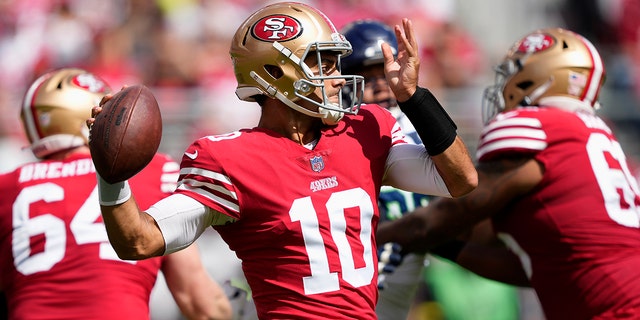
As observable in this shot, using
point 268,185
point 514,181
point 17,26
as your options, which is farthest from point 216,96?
point 268,185

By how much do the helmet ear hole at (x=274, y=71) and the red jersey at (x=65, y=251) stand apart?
1.23m

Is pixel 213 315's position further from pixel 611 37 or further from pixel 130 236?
pixel 611 37

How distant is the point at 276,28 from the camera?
152 inches

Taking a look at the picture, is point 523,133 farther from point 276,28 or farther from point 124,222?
point 124,222

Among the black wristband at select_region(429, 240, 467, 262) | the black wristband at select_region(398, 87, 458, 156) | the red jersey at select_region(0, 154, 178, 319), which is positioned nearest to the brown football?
the black wristband at select_region(398, 87, 458, 156)

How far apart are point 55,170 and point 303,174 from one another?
162 centimetres

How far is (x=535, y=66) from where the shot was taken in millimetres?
5145

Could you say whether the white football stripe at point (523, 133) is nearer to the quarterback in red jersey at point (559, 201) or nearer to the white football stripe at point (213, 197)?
the quarterback in red jersey at point (559, 201)

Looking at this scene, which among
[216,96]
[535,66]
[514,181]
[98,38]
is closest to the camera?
[514,181]

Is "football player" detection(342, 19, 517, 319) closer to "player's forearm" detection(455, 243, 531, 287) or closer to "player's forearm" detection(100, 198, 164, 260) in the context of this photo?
"player's forearm" detection(455, 243, 531, 287)

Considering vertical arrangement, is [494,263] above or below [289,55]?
below

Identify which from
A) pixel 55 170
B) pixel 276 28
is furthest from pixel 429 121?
pixel 55 170

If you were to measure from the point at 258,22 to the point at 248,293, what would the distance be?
1829 mm

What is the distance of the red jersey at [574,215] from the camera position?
4582mm
